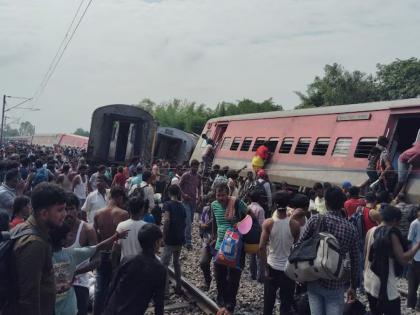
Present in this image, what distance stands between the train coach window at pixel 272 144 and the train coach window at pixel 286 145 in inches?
15.0

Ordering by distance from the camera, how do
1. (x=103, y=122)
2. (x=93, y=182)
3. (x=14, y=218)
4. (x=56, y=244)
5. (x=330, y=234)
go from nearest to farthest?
(x=56, y=244) < (x=330, y=234) < (x=14, y=218) < (x=93, y=182) < (x=103, y=122)

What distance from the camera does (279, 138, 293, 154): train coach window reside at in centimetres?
1427

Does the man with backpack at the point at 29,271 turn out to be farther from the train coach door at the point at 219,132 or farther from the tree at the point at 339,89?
the tree at the point at 339,89

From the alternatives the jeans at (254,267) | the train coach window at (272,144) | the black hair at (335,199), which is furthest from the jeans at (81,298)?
the train coach window at (272,144)

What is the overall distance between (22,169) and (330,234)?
8.51m

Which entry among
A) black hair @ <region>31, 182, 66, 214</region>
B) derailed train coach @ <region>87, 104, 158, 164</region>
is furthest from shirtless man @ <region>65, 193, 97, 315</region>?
derailed train coach @ <region>87, 104, 158, 164</region>

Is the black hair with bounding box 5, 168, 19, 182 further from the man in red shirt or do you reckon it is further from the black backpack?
the man in red shirt

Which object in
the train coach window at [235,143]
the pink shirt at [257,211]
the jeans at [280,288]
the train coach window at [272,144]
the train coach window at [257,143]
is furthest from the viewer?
the train coach window at [235,143]

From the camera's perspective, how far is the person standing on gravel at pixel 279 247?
568 cm

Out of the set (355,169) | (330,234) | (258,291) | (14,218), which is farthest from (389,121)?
(14,218)

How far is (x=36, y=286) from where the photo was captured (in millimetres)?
2895

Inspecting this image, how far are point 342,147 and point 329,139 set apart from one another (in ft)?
2.06

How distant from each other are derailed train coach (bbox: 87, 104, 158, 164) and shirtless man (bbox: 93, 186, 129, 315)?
12.8 m

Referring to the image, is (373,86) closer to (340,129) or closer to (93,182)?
(340,129)
